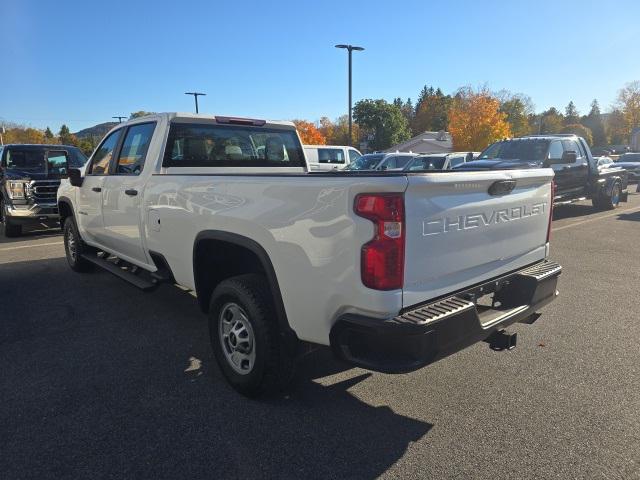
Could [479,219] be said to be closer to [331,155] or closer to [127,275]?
[127,275]

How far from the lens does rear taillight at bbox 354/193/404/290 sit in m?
2.35

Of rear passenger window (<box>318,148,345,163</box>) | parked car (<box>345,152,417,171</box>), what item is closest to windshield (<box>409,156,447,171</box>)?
parked car (<box>345,152,417,171</box>)

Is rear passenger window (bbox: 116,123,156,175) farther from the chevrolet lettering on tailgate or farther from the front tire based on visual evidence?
the chevrolet lettering on tailgate

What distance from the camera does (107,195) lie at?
5066mm

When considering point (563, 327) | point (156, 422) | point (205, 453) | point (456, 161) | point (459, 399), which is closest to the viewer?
point (205, 453)

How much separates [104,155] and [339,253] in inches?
163

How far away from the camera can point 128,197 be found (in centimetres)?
459

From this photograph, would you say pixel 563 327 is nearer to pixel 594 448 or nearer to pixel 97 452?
pixel 594 448

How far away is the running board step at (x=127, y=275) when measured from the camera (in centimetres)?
432

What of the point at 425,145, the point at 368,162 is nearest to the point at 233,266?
the point at 368,162

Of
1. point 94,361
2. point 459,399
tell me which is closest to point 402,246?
point 459,399

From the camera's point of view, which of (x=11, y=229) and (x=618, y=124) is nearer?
(x=11, y=229)

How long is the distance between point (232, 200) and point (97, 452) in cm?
168

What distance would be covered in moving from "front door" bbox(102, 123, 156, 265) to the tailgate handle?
3030 mm
